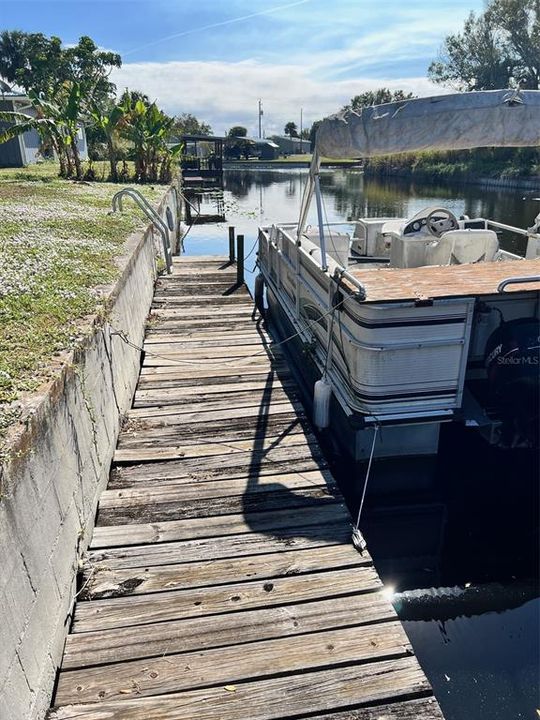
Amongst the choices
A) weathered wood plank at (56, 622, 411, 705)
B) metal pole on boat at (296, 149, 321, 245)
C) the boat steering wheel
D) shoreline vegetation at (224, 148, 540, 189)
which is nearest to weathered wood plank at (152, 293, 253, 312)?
metal pole on boat at (296, 149, 321, 245)

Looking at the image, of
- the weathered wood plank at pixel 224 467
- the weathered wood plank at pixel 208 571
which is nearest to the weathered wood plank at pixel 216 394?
the weathered wood plank at pixel 224 467

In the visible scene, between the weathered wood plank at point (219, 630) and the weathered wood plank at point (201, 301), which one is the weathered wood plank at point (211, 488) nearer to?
the weathered wood plank at point (219, 630)

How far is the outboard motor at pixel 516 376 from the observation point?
15.3ft

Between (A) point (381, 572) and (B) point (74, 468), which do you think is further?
(A) point (381, 572)

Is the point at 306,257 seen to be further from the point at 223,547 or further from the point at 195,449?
the point at 223,547

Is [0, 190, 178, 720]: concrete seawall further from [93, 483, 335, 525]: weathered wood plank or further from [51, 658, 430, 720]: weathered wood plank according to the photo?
[51, 658, 430, 720]: weathered wood plank

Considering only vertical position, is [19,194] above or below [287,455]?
above

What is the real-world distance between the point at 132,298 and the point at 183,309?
230 cm

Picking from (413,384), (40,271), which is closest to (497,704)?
(413,384)

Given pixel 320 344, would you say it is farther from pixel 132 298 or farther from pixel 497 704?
pixel 497 704

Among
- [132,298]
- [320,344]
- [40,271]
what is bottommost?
[320,344]

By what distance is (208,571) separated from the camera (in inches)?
136

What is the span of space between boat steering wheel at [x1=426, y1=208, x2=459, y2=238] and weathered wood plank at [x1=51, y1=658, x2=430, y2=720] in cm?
619

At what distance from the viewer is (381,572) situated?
4.30 meters
